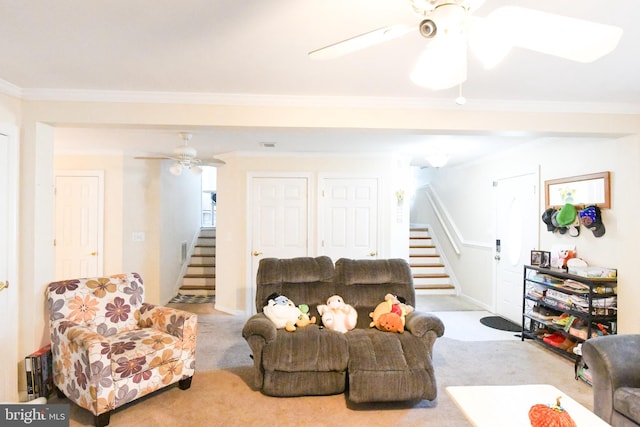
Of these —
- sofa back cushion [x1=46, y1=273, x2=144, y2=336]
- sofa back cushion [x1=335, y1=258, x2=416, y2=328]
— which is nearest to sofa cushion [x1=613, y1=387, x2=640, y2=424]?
sofa back cushion [x1=335, y1=258, x2=416, y2=328]

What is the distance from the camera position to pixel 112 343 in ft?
8.30

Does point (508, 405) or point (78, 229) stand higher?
point (78, 229)

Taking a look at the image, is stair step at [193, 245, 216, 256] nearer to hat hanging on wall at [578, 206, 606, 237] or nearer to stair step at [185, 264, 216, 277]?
stair step at [185, 264, 216, 277]

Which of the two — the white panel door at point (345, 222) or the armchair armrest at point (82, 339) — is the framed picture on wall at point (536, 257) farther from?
the armchair armrest at point (82, 339)

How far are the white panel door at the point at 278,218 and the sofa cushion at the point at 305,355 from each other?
2248mm

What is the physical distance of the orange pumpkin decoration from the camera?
1282 millimetres

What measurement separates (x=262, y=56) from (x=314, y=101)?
75 cm

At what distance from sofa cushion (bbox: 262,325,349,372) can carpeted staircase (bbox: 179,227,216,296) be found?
12.5 feet

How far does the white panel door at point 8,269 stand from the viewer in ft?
7.93

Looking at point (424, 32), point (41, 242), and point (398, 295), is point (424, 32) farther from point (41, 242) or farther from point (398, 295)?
point (41, 242)

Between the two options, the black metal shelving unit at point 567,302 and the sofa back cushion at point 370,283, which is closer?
the black metal shelving unit at point 567,302

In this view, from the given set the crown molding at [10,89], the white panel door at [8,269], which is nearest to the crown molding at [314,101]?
the crown molding at [10,89]

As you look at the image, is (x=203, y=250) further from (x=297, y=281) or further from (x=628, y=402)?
(x=628, y=402)

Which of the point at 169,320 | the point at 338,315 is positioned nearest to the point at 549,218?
the point at 338,315
